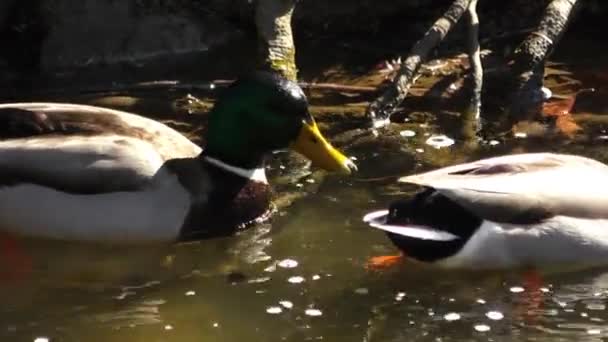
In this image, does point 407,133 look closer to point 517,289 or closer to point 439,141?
point 439,141

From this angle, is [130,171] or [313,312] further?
[130,171]

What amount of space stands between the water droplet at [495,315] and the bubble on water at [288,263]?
890 millimetres

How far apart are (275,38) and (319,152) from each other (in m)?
1.42

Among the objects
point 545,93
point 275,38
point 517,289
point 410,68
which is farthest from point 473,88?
point 517,289

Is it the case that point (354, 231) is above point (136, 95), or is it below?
below

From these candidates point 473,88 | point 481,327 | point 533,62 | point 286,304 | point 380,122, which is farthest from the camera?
point 533,62

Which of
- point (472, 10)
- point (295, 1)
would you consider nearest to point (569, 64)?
point (472, 10)

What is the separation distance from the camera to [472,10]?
761cm

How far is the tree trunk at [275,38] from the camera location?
7.37 meters

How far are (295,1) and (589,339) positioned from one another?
3.26 metres

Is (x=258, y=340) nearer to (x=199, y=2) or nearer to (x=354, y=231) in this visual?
(x=354, y=231)

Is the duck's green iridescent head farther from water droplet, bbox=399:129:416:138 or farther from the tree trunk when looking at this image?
the tree trunk

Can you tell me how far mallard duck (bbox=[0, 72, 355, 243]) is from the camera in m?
5.81

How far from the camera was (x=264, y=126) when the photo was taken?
6.23 meters
